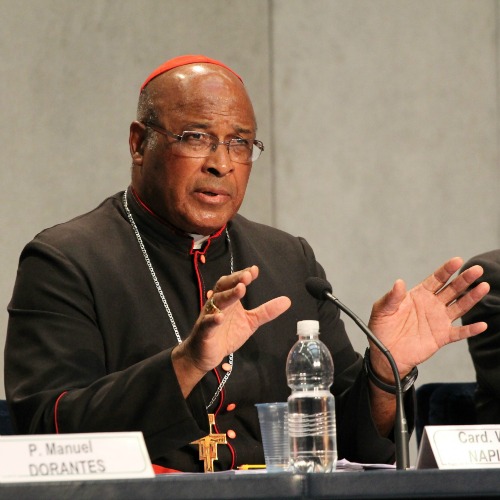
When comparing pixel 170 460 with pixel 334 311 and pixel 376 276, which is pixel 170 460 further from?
pixel 376 276

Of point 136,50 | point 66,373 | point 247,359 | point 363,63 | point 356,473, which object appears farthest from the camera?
point 363,63

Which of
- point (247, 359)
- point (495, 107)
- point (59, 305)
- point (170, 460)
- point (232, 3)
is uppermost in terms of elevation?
point (232, 3)

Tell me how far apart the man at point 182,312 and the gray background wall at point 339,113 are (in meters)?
1.19

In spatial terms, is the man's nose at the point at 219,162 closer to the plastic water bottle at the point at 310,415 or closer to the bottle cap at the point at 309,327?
the plastic water bottle at the point at 310,415

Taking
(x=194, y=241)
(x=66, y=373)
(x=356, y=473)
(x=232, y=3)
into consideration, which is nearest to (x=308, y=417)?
(x=356, y=473)

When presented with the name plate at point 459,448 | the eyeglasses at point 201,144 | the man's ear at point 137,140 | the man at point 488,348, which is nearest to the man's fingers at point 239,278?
the name plate at point 459,448

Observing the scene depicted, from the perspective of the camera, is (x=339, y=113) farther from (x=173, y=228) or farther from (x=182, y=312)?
Result: (x=182, y=312)

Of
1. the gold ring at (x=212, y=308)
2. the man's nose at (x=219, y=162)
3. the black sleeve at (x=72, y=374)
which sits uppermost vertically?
the man's nose at (x=219, y=162)

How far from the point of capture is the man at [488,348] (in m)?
3.22

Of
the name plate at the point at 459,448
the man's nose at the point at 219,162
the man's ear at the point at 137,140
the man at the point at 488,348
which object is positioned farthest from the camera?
the man at the point at 488,348

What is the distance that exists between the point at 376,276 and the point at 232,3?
124cm

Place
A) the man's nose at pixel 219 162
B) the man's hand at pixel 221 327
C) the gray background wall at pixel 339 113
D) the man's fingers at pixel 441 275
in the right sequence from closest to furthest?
the man's hand at pixel 221 327 → the man's fingers at pixel 441 275 → the man's nose at pixel 219 162 → the gray background wall at pixel 339 113

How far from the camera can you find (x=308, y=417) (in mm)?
2049

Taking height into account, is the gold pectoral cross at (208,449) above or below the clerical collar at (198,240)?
below
